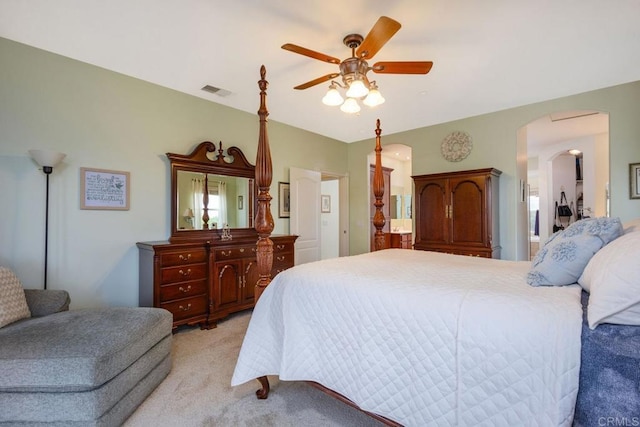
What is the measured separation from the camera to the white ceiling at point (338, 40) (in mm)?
2084

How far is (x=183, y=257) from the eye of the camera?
3.02 m

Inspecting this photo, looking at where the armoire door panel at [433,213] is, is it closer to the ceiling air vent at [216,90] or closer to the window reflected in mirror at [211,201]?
the window reflected in mirror at [211,201]

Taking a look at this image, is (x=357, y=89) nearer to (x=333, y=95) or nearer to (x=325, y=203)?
(x=333, y=95)

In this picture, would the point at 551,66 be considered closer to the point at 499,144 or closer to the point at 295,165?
the point at 499,144

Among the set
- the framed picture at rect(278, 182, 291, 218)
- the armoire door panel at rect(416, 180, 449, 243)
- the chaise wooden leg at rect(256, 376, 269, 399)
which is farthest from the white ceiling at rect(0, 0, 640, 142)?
the chaise wooden leg at rect(256, 376, 269, 399)

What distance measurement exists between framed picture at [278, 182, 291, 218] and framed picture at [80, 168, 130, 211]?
2.00m

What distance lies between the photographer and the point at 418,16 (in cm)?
216

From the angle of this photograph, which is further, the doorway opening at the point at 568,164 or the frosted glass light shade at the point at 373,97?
the doorway opening at the point at 568,164

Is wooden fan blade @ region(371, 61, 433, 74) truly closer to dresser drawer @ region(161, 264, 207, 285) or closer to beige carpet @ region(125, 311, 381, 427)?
beige carpet @ region(125, 311, 381, 427)

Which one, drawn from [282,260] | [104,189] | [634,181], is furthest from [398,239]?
[104,189]

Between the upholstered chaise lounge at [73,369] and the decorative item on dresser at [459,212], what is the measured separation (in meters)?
3.54

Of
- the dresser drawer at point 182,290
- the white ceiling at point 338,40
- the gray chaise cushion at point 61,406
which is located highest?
the white ceiling at point 338,40

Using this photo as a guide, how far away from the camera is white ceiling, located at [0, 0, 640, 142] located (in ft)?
6.84

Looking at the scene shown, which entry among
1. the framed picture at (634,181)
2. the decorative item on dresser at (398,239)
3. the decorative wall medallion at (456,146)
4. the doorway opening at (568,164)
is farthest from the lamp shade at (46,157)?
the framed picture at (634,181)
